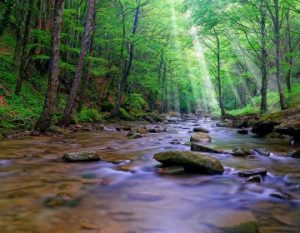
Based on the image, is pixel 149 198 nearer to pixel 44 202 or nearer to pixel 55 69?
pixel 44 202

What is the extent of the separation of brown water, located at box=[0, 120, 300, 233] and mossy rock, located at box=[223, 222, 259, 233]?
0.09 meters

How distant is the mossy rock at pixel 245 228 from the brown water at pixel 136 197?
0.28ft

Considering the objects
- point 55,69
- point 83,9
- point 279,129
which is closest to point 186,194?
point 279,129

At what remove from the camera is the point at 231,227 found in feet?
11.5

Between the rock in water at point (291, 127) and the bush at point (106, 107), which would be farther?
the bush at point (106, 107)

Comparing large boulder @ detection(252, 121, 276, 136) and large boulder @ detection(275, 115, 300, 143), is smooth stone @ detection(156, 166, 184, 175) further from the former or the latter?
large boulder @ detection(252, 121, 276, 136)

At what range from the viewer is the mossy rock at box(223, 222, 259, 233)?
3381 millimetres

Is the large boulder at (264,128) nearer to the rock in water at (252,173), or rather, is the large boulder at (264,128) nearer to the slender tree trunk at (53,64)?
the rock in water at (252,173)

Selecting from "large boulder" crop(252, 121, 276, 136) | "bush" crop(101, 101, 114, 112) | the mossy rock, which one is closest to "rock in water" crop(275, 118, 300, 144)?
"large boulder" crop(252, 121, 276, 136)

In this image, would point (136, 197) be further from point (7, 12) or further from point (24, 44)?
point (7, 12)

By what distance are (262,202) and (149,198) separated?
1.59 metres

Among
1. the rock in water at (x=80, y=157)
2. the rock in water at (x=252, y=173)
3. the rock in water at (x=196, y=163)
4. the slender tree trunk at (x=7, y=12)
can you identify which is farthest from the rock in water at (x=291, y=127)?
the slender tree trunk at (x=7, y=12)

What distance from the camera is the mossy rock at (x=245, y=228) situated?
338cm

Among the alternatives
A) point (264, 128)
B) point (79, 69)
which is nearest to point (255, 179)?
point (264, 128)
